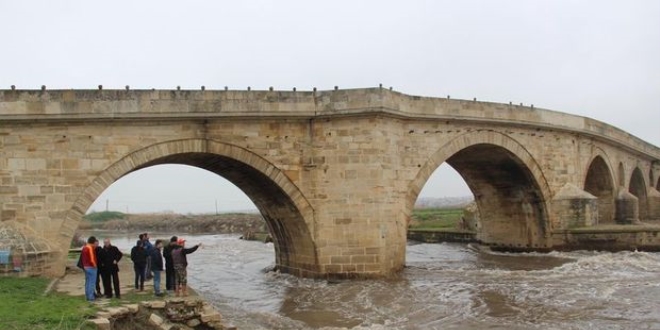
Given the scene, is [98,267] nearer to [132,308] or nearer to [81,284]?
[81,284]

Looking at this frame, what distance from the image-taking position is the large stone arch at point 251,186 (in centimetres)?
1241

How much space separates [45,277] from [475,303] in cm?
791

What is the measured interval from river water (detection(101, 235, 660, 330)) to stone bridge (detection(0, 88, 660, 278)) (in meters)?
1.17

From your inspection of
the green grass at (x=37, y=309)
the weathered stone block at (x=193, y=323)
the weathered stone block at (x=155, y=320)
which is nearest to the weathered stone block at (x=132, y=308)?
the weathered stone block at (x=155, y=320)

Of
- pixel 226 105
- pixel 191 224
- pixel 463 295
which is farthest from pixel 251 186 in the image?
pixel 191 224

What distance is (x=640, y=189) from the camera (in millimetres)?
30750

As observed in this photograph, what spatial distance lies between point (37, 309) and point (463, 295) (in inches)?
308

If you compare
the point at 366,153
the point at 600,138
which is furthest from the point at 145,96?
the point at 600,138

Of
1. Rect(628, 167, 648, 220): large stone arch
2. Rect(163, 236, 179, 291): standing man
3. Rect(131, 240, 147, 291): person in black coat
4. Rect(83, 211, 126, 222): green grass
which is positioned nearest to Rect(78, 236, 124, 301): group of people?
Rect(131, 240, 147, 291): person in black coat

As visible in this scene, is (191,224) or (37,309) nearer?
(37,309)

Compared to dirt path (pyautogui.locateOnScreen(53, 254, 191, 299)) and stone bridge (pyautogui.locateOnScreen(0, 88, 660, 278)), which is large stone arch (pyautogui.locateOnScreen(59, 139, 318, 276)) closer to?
stone bridge (pyautogui.locateOnScreen(0, 88, 660, 278))

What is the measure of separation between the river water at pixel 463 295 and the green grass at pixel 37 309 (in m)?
2.68

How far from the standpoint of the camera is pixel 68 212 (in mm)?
12117

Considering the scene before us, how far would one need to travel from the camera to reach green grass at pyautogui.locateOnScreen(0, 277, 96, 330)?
689 centimetres
